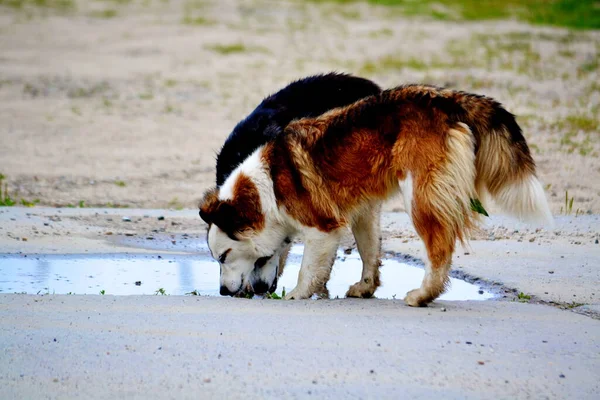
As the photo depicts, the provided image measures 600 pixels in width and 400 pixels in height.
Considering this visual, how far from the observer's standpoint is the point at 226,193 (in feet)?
22.9

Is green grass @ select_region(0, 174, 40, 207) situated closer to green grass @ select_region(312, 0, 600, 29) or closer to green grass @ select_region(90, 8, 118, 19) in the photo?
green grass @ select_region(90, 8, 118, 19)

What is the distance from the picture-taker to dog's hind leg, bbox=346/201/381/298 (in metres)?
7.14

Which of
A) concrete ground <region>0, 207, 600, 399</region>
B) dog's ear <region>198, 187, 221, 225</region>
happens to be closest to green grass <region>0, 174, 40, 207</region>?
dog's ear <region>198, 187, 221, 225</region>

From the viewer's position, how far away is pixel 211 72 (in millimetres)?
19188

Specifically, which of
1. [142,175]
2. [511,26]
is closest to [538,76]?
[511,26]

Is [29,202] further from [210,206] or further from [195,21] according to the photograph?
[195,21]

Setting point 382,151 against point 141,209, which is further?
point 141,209

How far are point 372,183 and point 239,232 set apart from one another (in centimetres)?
109

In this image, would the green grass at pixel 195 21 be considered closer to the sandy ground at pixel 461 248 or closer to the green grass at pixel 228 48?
the green grass at pixel 228 48

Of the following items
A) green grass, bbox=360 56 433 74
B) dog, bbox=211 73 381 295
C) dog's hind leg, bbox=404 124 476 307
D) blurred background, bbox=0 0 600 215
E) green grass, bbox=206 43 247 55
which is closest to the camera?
dog's hind leg, bbox=404 124 476 307

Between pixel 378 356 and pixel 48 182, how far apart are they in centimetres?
813

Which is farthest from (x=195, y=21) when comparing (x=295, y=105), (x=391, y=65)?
(x=295, y=105)

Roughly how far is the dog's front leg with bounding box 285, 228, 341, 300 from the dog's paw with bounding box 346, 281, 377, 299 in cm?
38

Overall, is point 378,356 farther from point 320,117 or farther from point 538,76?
point 538,76
